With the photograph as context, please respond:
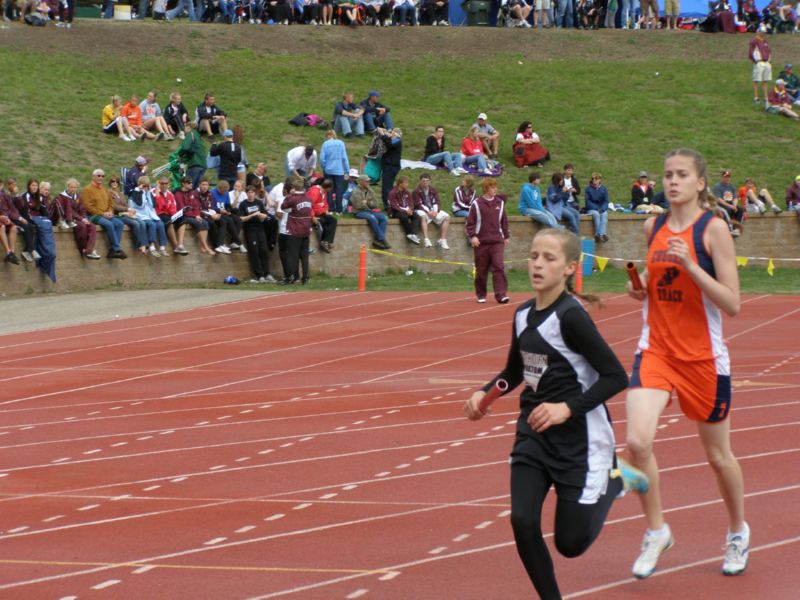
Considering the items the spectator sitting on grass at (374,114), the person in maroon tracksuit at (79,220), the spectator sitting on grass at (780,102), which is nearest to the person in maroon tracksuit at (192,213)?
the person in maroon tracksuit at (79,220)

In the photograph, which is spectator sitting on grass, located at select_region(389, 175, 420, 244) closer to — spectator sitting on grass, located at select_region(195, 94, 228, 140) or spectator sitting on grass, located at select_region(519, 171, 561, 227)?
spectator sitting on grass, located at select_region(519, 171, 561, 227)

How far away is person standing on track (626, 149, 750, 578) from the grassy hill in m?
22.7

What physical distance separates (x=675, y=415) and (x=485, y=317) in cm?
844

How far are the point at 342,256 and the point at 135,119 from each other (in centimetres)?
717

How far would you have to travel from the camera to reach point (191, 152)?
26.3m

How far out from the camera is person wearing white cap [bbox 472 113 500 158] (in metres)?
31.8

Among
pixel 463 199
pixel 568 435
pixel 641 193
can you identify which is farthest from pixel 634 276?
pixel 641 193

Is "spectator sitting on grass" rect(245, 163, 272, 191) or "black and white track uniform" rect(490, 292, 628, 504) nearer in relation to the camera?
"black and white track uniform" rect(490, 292, 628, 504)

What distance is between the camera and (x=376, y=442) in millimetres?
9852

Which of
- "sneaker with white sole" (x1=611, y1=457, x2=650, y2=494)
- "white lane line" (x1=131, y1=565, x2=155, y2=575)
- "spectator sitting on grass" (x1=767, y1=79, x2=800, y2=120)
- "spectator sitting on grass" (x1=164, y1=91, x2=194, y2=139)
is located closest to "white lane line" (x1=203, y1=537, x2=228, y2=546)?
"white lane line" (x1=131, y1=565, x2=155, y2=575)

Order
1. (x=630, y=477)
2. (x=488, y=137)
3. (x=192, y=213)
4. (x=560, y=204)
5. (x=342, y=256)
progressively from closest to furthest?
(x=630, y=477)
(x=192, y=213)
(x=342, y=256)
(x=560, y=204)
(x=488, y=137)

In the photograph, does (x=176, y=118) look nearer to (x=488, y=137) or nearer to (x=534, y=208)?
(x=488, y=137)

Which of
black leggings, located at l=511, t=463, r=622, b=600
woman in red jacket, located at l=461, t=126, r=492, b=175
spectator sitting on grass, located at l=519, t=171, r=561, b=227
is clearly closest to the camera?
black leggings, located at l=511, t=463, r=622, b=600

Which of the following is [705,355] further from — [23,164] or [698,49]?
[698,49]
